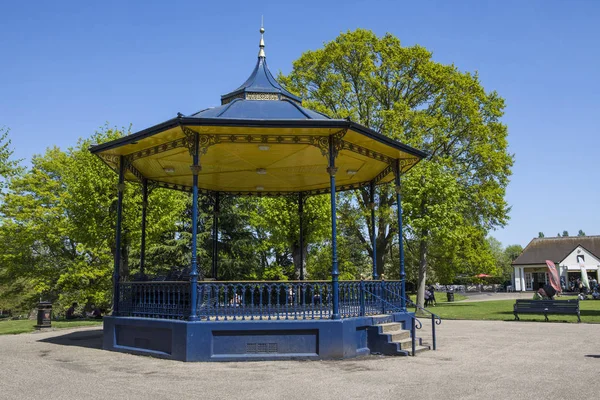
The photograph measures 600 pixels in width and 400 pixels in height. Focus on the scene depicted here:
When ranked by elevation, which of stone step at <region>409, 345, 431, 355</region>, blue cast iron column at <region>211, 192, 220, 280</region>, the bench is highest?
blue cast iron column at <region>211, 192, 220, 280</region>

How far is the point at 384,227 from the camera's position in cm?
2881

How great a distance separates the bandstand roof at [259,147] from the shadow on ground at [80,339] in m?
4.81

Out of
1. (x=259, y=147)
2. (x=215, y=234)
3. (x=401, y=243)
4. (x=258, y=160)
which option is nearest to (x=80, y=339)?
(x=215, y=234)

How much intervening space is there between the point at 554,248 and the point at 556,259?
8.96 feet

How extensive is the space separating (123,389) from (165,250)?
2578 cm

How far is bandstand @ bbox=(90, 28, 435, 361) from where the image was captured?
10.2 metres

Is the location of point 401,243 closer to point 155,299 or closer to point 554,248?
point 155,299

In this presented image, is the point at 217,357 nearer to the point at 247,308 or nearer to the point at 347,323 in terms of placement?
the point at 247,308

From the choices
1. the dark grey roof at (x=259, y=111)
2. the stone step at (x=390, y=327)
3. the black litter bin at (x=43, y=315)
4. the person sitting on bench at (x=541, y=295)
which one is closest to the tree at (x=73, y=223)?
the black litter bin at (x=43, y=315)

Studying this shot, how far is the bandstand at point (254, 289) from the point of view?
10.2 m

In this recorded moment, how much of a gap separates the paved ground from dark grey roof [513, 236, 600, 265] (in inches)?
2068

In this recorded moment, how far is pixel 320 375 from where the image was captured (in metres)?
8.52

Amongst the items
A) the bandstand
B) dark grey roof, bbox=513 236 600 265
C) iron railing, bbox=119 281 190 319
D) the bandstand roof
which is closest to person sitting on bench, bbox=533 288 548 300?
the bandstand roof

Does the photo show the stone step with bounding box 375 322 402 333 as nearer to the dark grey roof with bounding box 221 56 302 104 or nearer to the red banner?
the dark grey roof with bounding box 221 56 302 104
